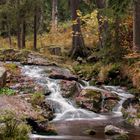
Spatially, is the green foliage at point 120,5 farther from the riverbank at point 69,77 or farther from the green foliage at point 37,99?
the green foliage at point 37,99

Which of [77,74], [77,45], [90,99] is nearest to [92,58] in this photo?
[77,74]

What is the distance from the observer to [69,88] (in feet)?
65.9

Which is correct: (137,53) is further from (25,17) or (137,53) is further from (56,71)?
(25,17)

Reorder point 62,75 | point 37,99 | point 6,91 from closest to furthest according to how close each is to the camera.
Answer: point 37,99 → point 6,91 → point 62,75

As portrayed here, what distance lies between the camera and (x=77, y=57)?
28.5 metres

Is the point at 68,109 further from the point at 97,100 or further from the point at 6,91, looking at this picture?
the point at 6,91

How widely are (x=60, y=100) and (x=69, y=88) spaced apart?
56.8 inches

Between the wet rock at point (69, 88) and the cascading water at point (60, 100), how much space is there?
8.1 inches

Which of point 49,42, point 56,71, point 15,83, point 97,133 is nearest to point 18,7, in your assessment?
point 49,42

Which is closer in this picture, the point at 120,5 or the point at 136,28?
the point at 120,5

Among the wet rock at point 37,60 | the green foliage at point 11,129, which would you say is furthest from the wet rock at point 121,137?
the wet rock at point 37,60

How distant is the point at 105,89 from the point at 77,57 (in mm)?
8033

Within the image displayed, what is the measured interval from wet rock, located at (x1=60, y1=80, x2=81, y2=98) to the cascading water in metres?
0.21

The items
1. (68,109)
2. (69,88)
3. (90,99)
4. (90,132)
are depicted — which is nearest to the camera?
(90,132)
